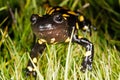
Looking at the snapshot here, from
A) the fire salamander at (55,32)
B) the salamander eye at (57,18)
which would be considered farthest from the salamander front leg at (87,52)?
the salamander eye at (57,18)

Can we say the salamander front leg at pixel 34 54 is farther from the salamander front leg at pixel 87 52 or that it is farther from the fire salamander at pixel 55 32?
the salamander front leg at pixel 87 52

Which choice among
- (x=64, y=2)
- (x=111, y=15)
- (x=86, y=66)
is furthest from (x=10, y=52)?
(x=111, y=15)

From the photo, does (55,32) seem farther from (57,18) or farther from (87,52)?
(87,52)

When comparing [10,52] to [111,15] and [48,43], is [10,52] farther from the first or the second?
[111,15]

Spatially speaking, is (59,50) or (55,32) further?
(59,50)

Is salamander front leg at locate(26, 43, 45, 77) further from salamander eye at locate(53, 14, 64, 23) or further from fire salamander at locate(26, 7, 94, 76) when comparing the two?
salamander eye at locate(53, 14, 64, 23)

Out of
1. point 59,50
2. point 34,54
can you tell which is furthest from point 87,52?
point 34,54
